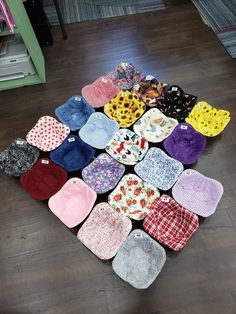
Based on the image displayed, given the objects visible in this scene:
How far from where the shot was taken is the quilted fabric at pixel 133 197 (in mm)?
1639

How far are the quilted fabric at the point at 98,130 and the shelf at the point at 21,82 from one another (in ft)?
2.40

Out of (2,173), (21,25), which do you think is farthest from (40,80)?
(2,173)

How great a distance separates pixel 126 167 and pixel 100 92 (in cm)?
69

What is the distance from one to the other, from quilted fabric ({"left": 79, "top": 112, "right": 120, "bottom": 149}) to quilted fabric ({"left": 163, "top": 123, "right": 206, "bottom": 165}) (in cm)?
41

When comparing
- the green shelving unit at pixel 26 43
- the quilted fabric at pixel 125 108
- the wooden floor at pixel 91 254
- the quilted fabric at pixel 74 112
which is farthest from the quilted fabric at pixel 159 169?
the green shelving unit at pixel 26 43

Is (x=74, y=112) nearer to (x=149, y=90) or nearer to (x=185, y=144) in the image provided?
(x=149, y=90)

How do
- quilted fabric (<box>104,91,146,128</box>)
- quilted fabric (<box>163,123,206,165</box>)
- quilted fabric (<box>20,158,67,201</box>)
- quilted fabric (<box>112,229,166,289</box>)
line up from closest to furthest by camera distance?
quilted fabric (<box>112,229,166,289</box>) → quilted fabric (<box>20,158,67,201</box>) → quilted fabric (<box>163,123,206,165</box>) → quilted fabric (<box>104,91,146,128</box>)

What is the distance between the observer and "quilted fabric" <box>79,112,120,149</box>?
1.89 metres

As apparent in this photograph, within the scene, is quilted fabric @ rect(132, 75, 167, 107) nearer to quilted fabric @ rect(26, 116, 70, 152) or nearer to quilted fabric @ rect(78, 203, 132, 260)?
quilted fabric @ rect(26, 116, 70, 152)

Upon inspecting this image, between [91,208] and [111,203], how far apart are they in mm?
132

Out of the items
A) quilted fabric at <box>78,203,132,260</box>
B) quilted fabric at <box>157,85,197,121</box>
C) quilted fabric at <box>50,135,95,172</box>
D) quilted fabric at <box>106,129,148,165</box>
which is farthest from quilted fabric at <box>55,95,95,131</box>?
quilted fabric at <box>78,203,132,260</box>

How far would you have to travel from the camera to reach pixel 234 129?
A: 78.7 inches

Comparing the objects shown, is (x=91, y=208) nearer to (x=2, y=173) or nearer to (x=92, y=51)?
(x=2, y=173)

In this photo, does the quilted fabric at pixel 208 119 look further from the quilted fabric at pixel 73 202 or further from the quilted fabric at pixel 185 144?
the quilted fabric at pixel 73 202
